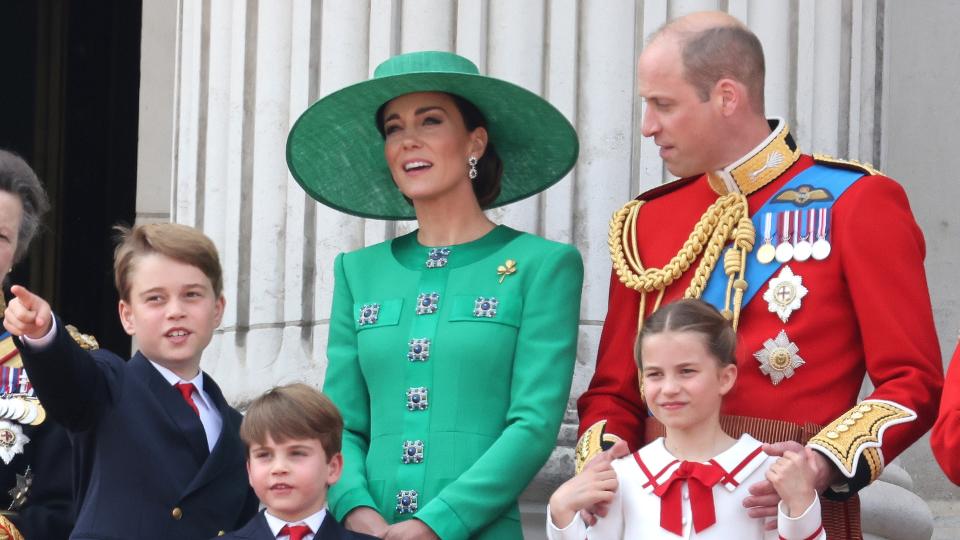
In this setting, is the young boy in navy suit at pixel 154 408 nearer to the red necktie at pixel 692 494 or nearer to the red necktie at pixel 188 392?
the red necktie at pixel 188 392

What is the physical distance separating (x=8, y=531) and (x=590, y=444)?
4.49 ft

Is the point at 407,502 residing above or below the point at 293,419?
below

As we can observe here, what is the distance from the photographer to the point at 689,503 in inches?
169

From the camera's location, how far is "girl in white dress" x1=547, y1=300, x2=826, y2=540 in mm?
4277

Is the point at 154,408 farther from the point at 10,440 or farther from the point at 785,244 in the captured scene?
the point at 785,244

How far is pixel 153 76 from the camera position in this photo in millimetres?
8203

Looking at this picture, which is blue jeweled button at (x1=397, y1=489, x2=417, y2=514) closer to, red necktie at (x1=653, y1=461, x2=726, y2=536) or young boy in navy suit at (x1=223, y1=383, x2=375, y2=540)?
young boy in navy suit at (x1=223, y1=383, x2=375, y2=540)

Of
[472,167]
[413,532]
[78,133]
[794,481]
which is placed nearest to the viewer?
[794,481]

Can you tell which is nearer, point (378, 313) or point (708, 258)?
point (708, 258)

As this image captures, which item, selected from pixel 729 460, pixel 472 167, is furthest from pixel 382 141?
pixel 729 460

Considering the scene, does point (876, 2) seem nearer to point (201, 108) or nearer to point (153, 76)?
point (201, 108)

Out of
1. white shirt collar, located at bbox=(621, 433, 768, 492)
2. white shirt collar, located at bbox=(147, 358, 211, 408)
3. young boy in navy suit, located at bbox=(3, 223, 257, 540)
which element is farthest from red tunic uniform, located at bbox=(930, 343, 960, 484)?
white shirt collar, located at bbox=(147, 358, 211, 408)

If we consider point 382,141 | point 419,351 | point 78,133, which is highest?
point 78,133

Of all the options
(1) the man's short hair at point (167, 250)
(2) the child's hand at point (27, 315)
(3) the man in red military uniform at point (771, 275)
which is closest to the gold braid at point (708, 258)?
(3) the man in red military uniform at point (771, 275)
